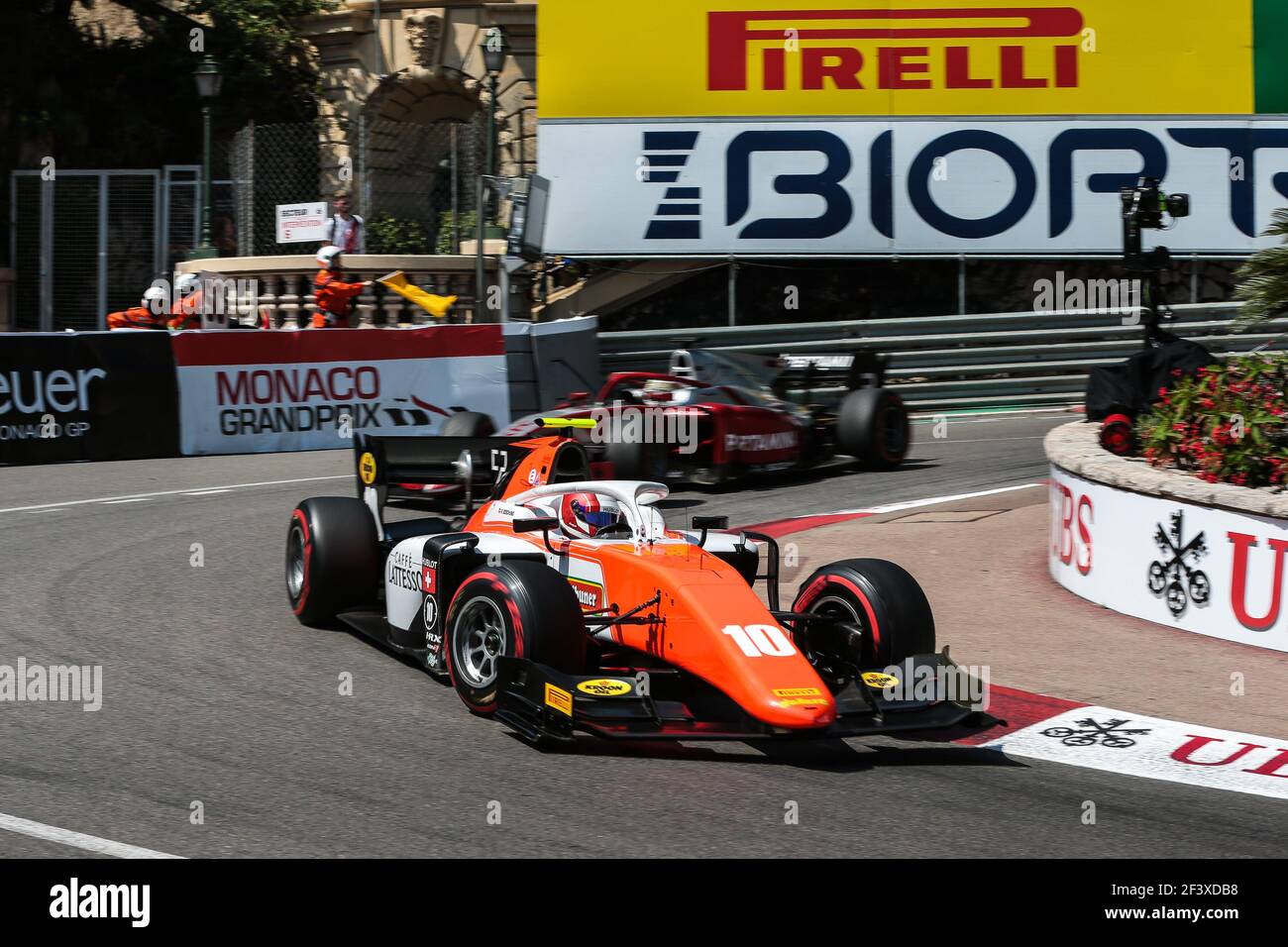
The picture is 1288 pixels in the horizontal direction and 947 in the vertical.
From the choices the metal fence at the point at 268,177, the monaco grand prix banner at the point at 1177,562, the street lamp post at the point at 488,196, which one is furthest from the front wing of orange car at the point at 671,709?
the metal fence at the point at 268,177

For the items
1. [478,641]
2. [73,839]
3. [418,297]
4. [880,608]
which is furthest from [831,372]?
[73,839]

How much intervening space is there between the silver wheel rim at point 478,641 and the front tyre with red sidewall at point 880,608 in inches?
65.3

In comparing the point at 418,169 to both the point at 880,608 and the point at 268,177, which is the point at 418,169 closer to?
the point at 268,177

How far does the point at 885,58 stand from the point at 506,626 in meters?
16.3

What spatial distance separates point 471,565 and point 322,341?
10.0 meters

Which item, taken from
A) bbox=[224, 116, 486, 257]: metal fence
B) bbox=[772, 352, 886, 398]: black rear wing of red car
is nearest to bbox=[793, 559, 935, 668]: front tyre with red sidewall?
bbox=[772, 352, 886, 398]: black rear wing of red car

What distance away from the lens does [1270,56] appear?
71.1ft

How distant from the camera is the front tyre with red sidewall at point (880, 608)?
7426 millimetres

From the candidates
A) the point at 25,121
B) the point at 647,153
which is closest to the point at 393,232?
the point at 647,153

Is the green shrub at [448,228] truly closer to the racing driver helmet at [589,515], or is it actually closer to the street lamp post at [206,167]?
the street lamp post at [206,167]

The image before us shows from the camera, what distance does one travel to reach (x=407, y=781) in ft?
20.7

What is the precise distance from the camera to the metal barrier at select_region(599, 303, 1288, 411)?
1986cm

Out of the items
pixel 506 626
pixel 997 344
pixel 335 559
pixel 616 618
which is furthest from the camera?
pixel 997 344

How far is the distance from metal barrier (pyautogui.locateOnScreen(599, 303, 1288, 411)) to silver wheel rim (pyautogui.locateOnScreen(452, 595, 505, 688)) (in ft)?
41.1
